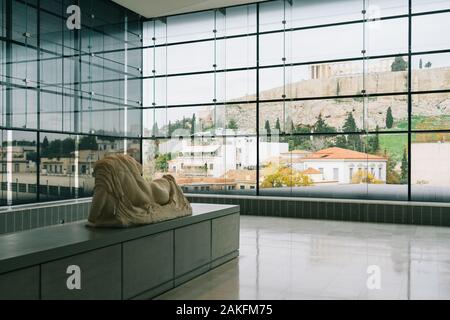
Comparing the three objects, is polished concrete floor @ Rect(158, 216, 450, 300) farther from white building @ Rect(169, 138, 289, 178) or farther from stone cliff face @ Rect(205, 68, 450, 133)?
white building @ Rect(169, 138, 289, 178)

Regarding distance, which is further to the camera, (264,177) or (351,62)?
(264,177)

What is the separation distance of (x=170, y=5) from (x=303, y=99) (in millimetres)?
4863

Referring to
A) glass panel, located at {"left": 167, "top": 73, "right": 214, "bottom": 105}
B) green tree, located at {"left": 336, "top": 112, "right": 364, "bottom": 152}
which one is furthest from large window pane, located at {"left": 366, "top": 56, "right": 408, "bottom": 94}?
glass panel, located at {"left": 167, "top": 73, "right": 214, "bottom": 105}

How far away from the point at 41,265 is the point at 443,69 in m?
10.9

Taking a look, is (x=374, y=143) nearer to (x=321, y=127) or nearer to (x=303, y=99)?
(x=321, y=127)

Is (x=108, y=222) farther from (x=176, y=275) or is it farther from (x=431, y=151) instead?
(x=431, y=151)

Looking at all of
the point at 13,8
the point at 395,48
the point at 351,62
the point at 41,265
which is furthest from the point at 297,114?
the point at 41,265

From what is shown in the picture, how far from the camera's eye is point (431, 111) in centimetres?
1152

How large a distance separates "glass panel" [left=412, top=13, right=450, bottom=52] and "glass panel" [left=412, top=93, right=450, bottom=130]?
1234 mm

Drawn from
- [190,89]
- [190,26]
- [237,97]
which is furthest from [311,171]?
[190,26]

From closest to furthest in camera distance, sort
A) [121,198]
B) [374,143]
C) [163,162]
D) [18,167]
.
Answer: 1. [121,198]
2. [18,167]
3. [374,143]
4. [163,162]

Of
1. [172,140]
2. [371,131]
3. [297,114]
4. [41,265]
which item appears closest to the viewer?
[41,265]

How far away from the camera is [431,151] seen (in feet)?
37.9

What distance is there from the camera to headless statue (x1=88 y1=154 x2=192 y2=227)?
4863 mm
